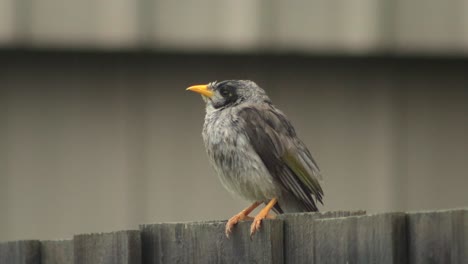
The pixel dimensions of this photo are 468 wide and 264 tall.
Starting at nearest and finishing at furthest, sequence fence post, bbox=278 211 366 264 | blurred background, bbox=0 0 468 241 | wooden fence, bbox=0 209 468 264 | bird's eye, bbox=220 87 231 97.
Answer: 1. wooden fence, bbox=0 209 468 264
2. fence post, bbox=278 211 366 264
3. bird's eye, bbox=220 87 231 97
4. blurred background, bbox=0 0 468 241

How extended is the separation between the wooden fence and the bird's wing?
5.90 ft

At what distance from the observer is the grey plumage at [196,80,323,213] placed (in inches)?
248

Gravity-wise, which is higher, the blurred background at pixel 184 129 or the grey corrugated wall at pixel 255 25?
the grey corrugated wall at pixel 255 25

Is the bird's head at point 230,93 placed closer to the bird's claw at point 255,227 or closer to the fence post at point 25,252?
the fence post at point 25,252

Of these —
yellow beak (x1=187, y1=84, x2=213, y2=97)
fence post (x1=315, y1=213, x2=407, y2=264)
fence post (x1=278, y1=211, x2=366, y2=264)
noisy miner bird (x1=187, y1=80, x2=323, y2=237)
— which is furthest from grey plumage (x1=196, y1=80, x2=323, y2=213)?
fence post (x1=315, y1=213, x2=407, y2=264)

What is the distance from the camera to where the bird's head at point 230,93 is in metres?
6.92

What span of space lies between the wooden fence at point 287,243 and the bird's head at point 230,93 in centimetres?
230

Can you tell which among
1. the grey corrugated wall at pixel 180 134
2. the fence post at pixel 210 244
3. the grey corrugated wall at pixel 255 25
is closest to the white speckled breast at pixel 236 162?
the grey corrugated wall at pixel 255 25

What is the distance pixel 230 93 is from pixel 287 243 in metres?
3.09

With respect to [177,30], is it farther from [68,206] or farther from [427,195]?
[427,195]

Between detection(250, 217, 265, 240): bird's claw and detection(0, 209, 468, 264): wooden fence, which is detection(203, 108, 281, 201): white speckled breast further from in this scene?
detection(250, 217, 265, 240): bird's claw

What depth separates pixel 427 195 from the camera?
296 inches

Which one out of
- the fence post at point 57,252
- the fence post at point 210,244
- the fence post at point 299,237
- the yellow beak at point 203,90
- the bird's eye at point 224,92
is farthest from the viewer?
the bird's eye at point 224,92

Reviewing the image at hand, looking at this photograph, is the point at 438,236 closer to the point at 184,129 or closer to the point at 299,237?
the point at 299,237
